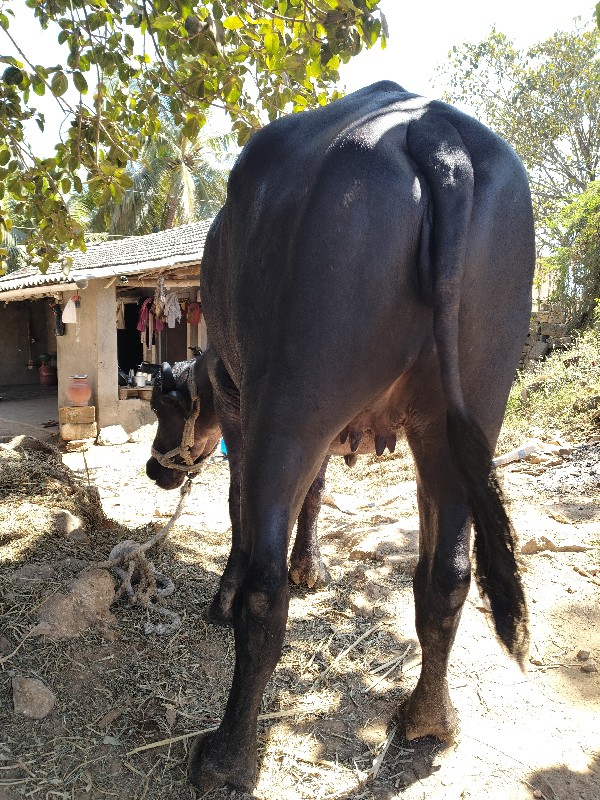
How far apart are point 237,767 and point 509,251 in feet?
5.91

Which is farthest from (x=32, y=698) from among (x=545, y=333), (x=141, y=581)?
(x=545, y=333)

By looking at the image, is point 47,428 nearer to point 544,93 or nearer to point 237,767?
point 237,767

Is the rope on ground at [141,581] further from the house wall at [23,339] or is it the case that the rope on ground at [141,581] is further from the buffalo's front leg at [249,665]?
the house wall at [23,339]

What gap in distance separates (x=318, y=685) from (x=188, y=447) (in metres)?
1.70

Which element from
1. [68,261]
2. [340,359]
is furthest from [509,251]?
[68,261]

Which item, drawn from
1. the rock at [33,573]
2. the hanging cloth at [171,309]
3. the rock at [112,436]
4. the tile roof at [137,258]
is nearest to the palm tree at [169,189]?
the tile roof at [137,258]

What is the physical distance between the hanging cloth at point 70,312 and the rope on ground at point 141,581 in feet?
23.9

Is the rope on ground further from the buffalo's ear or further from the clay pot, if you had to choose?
the clay pot

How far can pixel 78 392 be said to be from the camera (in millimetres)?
9828

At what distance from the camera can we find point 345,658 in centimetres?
283

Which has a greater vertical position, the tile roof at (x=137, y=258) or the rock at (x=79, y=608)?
the tile roof at (x=137, y=258)

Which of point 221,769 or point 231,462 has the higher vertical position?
point 231,462

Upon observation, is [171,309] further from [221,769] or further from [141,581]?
[221,769]

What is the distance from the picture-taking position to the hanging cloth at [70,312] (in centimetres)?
984
